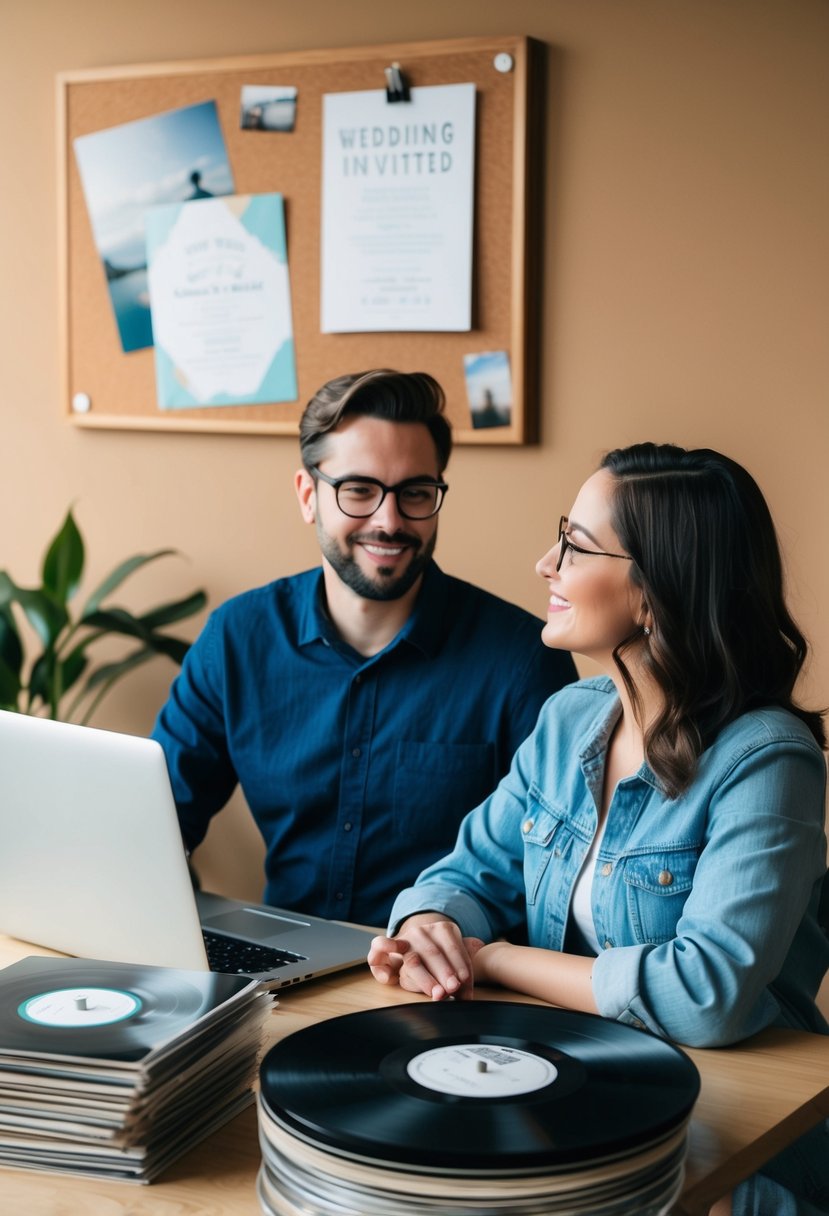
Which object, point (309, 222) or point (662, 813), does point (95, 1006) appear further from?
point (309, 222)

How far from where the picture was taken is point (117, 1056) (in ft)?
3.32

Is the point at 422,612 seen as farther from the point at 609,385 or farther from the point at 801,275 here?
the point at 801,275

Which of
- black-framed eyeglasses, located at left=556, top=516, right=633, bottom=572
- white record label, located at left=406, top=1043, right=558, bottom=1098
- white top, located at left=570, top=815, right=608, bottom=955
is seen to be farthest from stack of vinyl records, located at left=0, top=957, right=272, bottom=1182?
black-framed eyeglasses, located at left=556, top=516, right=633, bottom=572

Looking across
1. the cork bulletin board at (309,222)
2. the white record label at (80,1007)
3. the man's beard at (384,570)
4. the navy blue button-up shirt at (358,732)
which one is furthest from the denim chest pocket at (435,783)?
the white record label at (80,1007)

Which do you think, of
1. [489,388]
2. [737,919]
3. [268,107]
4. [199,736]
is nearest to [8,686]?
[199,736]

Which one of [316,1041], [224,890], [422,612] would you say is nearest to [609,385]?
[422,612]

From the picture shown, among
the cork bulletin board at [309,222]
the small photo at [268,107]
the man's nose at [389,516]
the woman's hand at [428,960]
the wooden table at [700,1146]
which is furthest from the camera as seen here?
the small photo at [268,107]

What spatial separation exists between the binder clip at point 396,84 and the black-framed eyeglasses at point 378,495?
100cm

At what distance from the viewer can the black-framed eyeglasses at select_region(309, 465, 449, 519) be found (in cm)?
204

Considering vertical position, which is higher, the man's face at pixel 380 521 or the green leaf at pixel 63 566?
the man's face at pixel 380 521

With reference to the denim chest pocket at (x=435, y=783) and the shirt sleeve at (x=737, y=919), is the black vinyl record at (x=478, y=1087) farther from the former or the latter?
the denim chest pocket at (x=435, y=783)

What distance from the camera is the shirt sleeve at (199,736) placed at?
210cm

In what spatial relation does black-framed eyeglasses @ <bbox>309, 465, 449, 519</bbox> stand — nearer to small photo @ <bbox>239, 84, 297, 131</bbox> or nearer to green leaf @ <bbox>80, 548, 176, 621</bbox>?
green leaf @ <bbox>80, 548, 176, 621</bbox>

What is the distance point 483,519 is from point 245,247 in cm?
78
